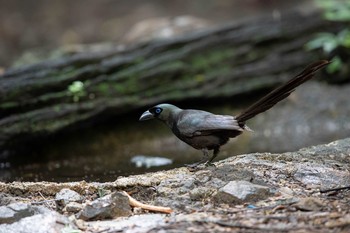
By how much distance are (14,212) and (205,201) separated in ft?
3.70

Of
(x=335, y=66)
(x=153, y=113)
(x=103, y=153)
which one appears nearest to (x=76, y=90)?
(x=103, y=153)

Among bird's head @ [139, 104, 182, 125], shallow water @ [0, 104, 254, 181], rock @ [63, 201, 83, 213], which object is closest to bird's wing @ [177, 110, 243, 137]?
bird's head @ [139, 104, 182, 125]

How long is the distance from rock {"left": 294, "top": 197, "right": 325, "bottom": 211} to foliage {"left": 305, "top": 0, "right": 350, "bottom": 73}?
16.6 ft

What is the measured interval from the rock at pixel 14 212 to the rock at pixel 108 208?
297 mm

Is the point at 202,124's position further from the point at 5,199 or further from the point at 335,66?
the point at 335,66

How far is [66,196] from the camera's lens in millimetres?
3646

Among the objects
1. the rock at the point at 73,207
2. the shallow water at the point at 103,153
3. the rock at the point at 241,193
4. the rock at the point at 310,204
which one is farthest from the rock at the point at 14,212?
the shallow water at the point at 103,153

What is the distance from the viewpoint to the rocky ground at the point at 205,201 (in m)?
2.97

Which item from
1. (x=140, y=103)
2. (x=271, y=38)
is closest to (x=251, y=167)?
(x=140, y=103)

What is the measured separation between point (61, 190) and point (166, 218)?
0.90 metres

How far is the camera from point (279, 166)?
159 inches

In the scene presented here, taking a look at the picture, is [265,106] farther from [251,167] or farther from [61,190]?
[61,190]

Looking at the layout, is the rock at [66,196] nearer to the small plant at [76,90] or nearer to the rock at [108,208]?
the rock at [108,208]

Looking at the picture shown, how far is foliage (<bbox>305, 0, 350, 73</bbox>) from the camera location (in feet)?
26.5
